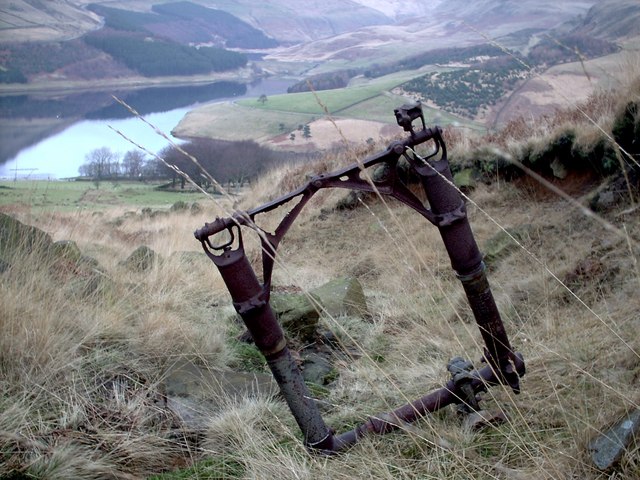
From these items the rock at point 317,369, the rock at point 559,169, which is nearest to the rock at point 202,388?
the rock at point 317,369

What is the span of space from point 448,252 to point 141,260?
12.1ft

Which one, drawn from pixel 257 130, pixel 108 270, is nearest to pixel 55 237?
pixel 108 270

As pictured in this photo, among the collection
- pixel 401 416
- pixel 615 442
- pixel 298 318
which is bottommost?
pixel 298 318

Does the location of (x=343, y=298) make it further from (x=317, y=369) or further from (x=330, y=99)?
(x=330, y=99)

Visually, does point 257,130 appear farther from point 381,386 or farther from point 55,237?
point 381,386

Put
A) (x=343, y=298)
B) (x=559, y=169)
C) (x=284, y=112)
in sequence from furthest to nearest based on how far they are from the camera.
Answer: (x=284, y=112)
(x=559, y=169)
(x=343, y=298)

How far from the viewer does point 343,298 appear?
4.57 m

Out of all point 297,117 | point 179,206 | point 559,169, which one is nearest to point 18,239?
point 559,169

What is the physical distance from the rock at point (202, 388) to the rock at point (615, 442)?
164 cm

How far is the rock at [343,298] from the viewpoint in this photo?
4.46 m

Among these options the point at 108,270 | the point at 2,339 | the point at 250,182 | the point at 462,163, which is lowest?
the point at 250,182

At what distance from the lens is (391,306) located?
4.68 metres

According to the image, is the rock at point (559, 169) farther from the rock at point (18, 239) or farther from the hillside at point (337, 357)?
the rock at point (18, 239)

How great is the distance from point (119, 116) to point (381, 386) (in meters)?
19.2
